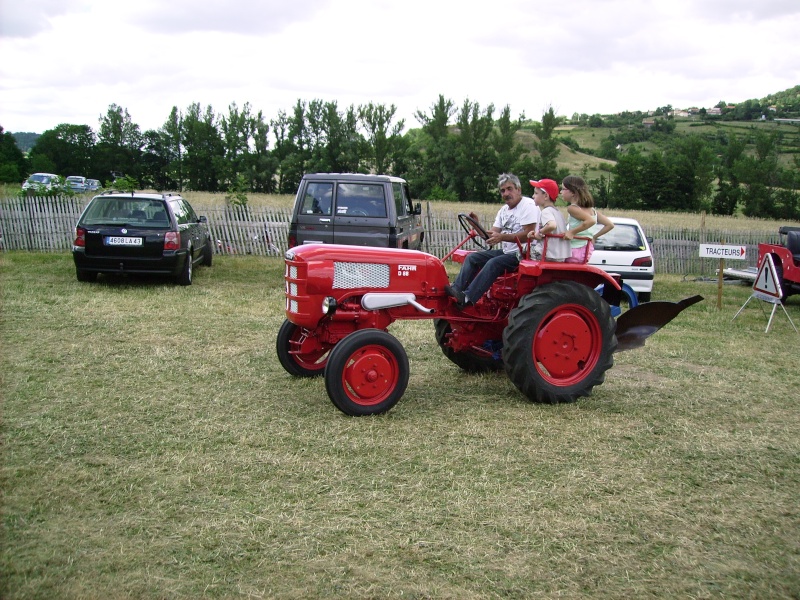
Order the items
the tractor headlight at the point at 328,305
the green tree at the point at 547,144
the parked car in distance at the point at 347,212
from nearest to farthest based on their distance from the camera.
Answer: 1. the tractor headlight at the point at 328,305
2. the parked car in distance at the point at 347,212
3. the green tree at the point at 547,144

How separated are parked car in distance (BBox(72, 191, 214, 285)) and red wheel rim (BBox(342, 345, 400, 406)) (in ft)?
21.9

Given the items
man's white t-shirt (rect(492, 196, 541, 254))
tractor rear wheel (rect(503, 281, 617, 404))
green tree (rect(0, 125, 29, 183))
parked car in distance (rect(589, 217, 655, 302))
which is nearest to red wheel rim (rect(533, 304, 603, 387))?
tractor rear wheel (rect(503, 281, 617, 404))

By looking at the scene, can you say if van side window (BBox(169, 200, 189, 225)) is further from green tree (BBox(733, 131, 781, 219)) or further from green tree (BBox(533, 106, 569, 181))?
green tree (BBox(733, 131, 781, 219))

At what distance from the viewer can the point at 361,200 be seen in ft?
38.1

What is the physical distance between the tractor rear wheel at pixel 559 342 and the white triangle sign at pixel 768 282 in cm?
486

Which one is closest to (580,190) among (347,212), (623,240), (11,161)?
(347,212)

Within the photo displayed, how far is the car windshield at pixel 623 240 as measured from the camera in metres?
12.0

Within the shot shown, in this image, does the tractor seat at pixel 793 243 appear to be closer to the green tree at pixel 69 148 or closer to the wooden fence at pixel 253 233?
the wooden fence at pixel 253 233

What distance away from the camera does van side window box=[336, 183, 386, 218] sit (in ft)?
37.8

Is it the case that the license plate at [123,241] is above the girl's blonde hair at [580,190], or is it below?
below

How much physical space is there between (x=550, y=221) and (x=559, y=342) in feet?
3.38

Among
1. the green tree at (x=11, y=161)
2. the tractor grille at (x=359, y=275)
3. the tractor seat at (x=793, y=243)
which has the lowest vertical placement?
the tractor seat at (x=793, y=243)

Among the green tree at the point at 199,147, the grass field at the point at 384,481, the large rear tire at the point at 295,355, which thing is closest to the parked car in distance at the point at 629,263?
the grass field at the point at 384,481

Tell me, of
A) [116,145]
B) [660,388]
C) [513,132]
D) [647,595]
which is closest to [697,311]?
[660,388]
